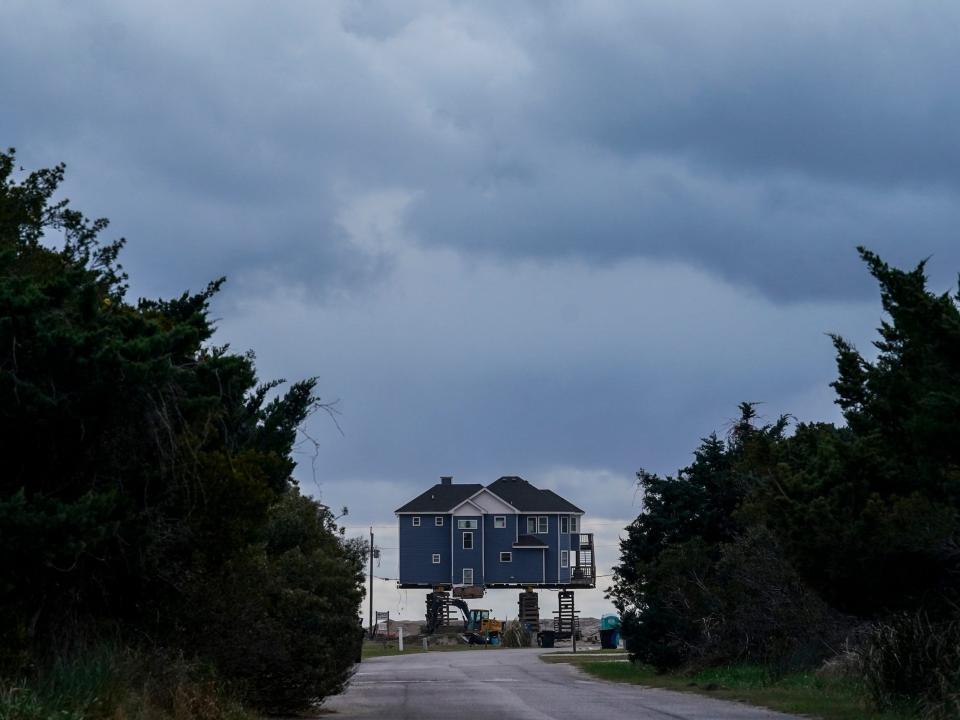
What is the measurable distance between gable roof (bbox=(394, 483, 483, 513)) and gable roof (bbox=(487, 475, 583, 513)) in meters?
1.89

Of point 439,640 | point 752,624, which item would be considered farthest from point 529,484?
point 752,624

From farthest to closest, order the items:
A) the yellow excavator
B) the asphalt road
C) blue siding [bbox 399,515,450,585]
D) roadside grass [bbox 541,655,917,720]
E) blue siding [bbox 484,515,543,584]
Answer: blue siding [bbox 399,515,450,585] < blue siding [bbox 484,515,543,584] < the yellow excavator < roadside grass [bbox 541,655,917,720] < the asphalt road

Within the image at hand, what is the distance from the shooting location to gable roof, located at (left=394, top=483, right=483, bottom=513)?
98438 millimetres

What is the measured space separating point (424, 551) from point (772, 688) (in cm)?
6839

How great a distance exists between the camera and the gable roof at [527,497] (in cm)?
9931

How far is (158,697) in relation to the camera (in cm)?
1619

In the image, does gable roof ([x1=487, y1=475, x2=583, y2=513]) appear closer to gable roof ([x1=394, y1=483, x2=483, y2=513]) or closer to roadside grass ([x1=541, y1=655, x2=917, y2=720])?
gable roof ([x1=394, y1=483, x2=483, y2=513])

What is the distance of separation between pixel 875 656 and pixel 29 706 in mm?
14086

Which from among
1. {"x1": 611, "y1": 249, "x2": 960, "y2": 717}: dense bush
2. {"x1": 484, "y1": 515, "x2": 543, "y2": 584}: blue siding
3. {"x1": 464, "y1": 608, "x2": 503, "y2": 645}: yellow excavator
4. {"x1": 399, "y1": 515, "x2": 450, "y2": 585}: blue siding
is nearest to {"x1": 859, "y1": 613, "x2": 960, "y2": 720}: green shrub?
{"x1": 611, "y1": 249, "x2": 960, "y2": 717}: dense bush

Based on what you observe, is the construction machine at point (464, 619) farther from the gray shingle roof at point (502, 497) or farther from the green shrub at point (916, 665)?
the green shrub at point (916, 665)

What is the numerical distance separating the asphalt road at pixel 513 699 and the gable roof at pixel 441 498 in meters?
54.6

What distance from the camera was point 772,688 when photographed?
31.2 m

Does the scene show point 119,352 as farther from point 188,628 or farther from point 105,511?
point 188,628

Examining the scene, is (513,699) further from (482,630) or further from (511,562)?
(511,562)
